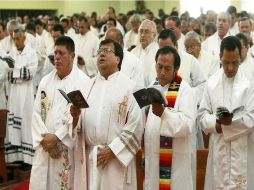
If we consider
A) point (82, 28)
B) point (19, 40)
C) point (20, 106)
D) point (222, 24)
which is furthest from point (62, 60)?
point (82, 28)

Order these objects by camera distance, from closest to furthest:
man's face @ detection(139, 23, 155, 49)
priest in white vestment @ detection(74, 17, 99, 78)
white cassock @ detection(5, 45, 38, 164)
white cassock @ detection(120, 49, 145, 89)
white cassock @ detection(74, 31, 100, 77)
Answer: white cassock @ detection(120, 49, 145, 89)
man's face @ detection(139, 23, 155, 49)
white cassock @ detection(5, 45, 38, 164)
priest in white vestment @ detection(74, 17, 99, 78)
white cassock @ detection(74, 31, 100, 77)

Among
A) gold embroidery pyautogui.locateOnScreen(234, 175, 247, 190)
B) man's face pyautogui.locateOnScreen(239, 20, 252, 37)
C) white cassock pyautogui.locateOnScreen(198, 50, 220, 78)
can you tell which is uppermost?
man's face pyautogui.locateOnScreen(239, 20, 252, 37)

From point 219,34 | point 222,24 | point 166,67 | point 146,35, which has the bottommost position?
point 166,67

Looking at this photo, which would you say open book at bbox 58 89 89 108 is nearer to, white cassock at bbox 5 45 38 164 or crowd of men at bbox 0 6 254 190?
crowd of men at bbox 0 6 254 190

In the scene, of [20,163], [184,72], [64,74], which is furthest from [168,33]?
[20,163]

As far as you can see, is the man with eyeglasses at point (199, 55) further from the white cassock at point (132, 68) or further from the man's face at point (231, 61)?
the man's face at point (231, 61)

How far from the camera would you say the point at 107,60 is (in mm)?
4406

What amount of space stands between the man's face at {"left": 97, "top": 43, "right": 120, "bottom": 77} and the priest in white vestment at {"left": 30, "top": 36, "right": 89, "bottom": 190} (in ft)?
1.05

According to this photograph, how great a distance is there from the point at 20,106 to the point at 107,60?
351 cm

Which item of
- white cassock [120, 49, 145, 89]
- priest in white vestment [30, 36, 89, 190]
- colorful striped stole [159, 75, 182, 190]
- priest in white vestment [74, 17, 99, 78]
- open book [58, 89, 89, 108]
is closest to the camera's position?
open book [58, 89, 89, 108]

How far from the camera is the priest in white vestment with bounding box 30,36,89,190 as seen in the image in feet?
15.3

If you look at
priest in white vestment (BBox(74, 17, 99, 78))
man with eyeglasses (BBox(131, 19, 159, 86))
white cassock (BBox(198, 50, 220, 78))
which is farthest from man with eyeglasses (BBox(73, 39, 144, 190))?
priest in white vestment (BBox(74, 17, 99, 78))

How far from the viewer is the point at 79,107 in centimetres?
420

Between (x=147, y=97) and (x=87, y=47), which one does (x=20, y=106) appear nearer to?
(x=87, y=47)
